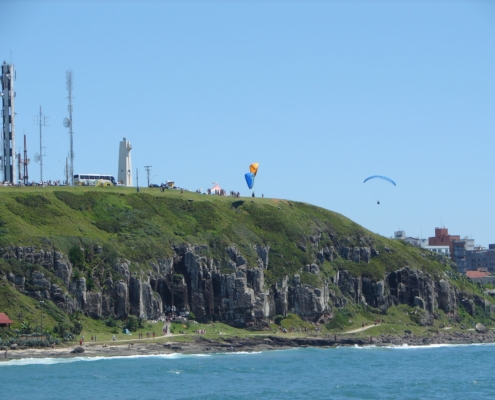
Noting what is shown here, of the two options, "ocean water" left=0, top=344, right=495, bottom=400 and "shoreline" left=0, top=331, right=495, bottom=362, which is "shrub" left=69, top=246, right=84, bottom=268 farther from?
"ocean water" left=0, top=344, right=495, bottom=400

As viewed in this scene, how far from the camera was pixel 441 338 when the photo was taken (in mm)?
127000

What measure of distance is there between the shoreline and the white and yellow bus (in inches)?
1517

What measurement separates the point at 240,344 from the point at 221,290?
12011mm

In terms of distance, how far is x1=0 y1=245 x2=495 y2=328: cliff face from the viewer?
106688 mm

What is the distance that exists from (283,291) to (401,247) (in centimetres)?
3219

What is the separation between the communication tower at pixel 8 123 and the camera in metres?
136

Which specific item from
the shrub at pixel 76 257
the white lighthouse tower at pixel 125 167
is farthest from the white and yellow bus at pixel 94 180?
the shrub at pixel 76 257

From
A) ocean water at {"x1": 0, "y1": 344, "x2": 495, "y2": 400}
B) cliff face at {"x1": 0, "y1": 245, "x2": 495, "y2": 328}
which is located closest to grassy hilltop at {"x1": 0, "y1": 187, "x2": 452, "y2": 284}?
cliff face at {"x1": 0, "y1": 245, "x2": 495, "y2": 328}

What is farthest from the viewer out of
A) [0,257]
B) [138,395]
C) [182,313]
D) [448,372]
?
[182,313]

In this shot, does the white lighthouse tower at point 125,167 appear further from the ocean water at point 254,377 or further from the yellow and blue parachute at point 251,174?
the ocean water at point 254,377

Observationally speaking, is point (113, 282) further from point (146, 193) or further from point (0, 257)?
point (146, 193)

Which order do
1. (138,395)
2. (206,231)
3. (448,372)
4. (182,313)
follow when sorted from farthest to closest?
(206,231)
(182,313)
(448,372)
(138,395)

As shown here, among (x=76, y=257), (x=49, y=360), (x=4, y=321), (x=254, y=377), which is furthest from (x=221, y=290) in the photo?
(x=254, y=377)

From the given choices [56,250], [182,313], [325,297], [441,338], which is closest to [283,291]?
[325,297]
